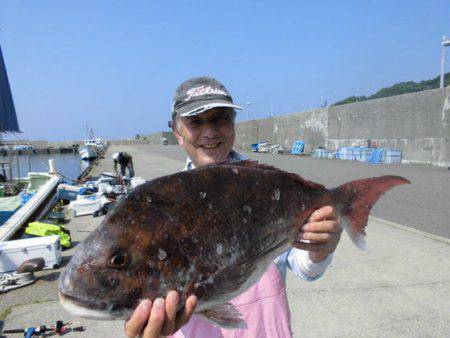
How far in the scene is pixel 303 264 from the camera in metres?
2.39

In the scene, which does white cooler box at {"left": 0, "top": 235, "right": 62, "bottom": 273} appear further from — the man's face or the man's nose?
the man's nose

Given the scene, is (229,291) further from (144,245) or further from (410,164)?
(410,164)

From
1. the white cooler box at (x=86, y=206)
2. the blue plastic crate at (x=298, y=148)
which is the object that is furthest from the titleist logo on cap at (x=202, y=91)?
the blue plastic crate at (x=298, y=148)

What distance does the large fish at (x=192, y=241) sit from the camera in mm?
1466

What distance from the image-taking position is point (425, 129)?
23.1 metres

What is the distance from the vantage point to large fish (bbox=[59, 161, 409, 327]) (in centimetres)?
147

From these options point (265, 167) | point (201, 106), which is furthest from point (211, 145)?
point (265, 167)

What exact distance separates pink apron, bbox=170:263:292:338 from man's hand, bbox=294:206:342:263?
15.5 inches

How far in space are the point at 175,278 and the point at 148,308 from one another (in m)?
0.15

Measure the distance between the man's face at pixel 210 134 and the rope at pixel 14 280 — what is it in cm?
457

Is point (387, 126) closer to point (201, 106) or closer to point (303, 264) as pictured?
point (303, 264)

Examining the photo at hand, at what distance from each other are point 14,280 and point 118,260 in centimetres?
518

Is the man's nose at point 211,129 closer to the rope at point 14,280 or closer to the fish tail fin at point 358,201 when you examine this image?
the fish tail fin at point 358,201

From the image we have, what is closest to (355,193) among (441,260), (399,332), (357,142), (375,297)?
(399,332)
